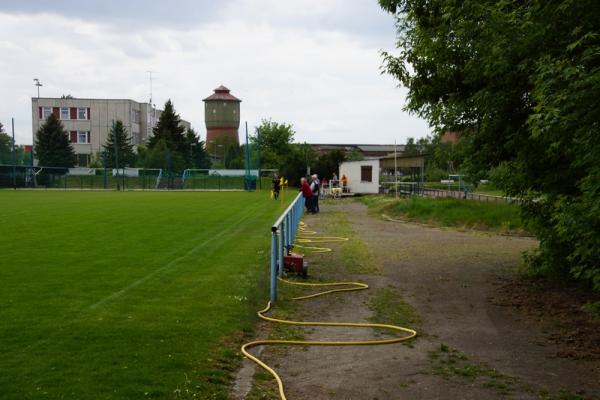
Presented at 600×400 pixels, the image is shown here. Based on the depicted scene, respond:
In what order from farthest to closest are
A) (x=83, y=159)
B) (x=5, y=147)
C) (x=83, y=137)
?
1. (x=5, y=147)
2. (x=83, y=159)
3. (x=83, y=137)

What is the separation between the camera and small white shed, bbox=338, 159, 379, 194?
46.9m

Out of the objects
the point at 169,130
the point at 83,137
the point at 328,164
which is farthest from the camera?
the point at 83,137

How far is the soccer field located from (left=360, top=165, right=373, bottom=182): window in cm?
3017

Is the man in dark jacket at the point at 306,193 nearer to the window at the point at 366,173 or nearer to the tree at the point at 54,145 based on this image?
the window at the point at 366,173

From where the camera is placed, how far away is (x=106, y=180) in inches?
2554

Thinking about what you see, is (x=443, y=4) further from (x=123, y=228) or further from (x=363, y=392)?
(x=123, y=228)

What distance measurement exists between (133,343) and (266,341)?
142 cm

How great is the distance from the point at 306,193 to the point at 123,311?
20.5 m

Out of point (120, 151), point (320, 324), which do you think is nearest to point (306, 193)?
point (320, 324)

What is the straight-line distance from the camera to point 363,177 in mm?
47375

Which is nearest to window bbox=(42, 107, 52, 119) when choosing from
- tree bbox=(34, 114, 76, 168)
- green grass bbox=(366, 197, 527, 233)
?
tree bbox=(34, 114, 76, 168)

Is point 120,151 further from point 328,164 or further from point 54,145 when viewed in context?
point 328,164

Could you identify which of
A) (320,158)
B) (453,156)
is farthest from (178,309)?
(320,158)

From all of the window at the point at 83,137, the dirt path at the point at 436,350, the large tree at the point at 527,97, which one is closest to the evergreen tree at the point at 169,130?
the window at the point at 83,137
